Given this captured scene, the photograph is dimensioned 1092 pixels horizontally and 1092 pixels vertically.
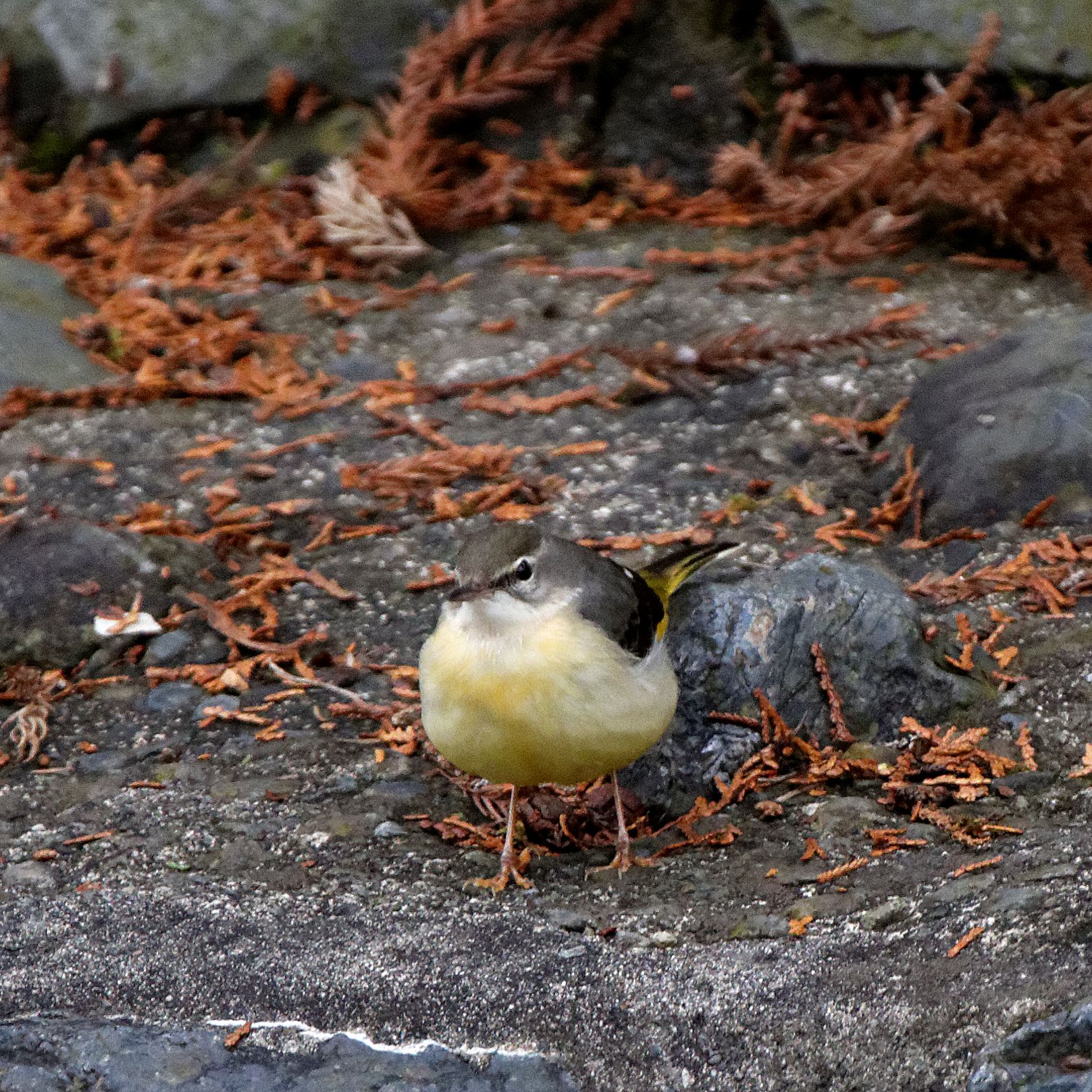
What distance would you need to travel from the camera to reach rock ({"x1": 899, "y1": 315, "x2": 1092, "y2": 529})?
7.01m

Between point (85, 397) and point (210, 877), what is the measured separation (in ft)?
13.1

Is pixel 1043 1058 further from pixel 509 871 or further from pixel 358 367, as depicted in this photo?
pixel 358 367

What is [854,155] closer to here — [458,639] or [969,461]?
[969,461]

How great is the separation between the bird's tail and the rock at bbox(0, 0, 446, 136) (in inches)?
203

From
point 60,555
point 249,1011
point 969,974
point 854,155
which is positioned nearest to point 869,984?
point 969,974

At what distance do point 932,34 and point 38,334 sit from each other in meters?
5.83

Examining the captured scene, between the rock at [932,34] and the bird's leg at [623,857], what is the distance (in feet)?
19.8

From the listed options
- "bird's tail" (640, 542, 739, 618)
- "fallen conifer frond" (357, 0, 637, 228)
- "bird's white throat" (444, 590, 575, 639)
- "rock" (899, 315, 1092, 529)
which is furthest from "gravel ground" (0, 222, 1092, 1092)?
"fallen conifer frond" (357, 0, 637, 228)

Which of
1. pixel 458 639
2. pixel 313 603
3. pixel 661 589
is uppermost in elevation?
pixel 458 639

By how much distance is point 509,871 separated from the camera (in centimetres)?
531

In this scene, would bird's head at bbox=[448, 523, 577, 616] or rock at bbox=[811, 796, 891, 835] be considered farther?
rock at bbox=[811, 796, 891, 835]

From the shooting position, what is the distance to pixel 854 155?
967 cm

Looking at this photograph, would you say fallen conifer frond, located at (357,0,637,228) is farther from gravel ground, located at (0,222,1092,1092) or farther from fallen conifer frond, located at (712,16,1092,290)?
gravel ground, located at (0,222,1092,1092)

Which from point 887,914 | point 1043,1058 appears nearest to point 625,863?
point 887,914
